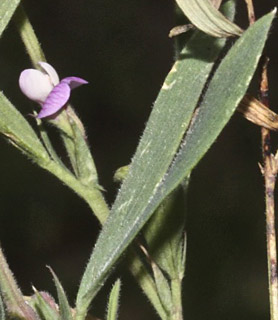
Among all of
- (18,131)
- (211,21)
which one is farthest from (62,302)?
(211,21)

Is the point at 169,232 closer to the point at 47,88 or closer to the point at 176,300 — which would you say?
the point at 176,300

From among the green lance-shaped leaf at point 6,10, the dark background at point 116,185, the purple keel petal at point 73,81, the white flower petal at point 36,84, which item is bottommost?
the dark background at point 116,185

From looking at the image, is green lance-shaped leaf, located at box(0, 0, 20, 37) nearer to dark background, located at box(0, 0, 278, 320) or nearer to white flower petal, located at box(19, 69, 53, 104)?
white flower petal, located at box(19, 69, 53, 104)

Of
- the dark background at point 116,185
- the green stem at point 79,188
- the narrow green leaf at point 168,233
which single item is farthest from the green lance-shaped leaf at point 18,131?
the dark background at point 116,185

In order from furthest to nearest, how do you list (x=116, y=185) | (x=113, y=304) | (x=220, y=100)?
1. (x=116, y=185)
2. (x=113, y=304)
3. (x=220, y=100)

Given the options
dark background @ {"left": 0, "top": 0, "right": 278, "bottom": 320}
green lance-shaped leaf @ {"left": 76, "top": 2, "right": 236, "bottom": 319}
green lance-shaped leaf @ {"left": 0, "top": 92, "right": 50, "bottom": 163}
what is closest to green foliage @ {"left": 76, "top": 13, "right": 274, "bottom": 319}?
green lance-shaped leaf @ {"left": 76, "top": 2, "right": 236, "bottom": 319}

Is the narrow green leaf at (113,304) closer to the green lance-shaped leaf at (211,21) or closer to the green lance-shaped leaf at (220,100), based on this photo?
the green lance-shaped leaf at (220,100)
